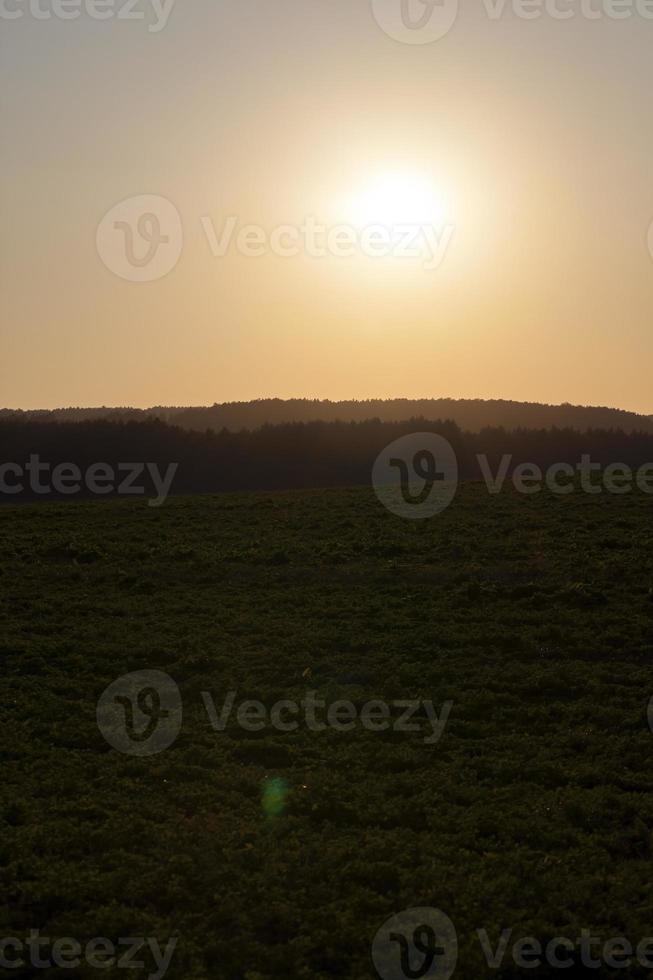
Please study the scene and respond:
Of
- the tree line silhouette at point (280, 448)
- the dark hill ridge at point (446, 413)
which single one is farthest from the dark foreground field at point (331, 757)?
the dark hill ridge at point (446, 413)

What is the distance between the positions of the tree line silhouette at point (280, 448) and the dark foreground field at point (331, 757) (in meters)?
62.1

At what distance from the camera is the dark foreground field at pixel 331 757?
39.9 feet

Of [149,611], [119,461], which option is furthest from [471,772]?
[119,461]

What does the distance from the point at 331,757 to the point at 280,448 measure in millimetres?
88026

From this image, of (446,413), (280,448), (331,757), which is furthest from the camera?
(446,413)

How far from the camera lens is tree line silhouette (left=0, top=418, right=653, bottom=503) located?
9912 centimetres

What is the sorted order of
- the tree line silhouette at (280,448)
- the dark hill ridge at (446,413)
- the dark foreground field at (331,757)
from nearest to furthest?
the dark foreground field at (331,757) < the tree line silhouette at (280,448) < the dark hill ridge at (446,413)

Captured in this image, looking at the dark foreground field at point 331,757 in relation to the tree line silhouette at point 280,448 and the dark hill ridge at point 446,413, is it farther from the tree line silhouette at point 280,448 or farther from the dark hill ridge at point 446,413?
the dark hill ridge at point 446,413

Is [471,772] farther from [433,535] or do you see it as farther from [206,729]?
[433,535]

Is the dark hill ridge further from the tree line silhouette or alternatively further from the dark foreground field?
the dark foreground field

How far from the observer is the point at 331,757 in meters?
17.7

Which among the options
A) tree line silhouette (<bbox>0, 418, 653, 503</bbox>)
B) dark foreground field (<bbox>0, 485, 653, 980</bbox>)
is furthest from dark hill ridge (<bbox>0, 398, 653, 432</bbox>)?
dark foreground field (<bbox>0, 485, 653, 980</bbox>)

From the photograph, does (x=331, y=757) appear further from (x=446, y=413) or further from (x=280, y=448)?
(x=446, y=413)

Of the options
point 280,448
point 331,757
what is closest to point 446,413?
point 280,448
